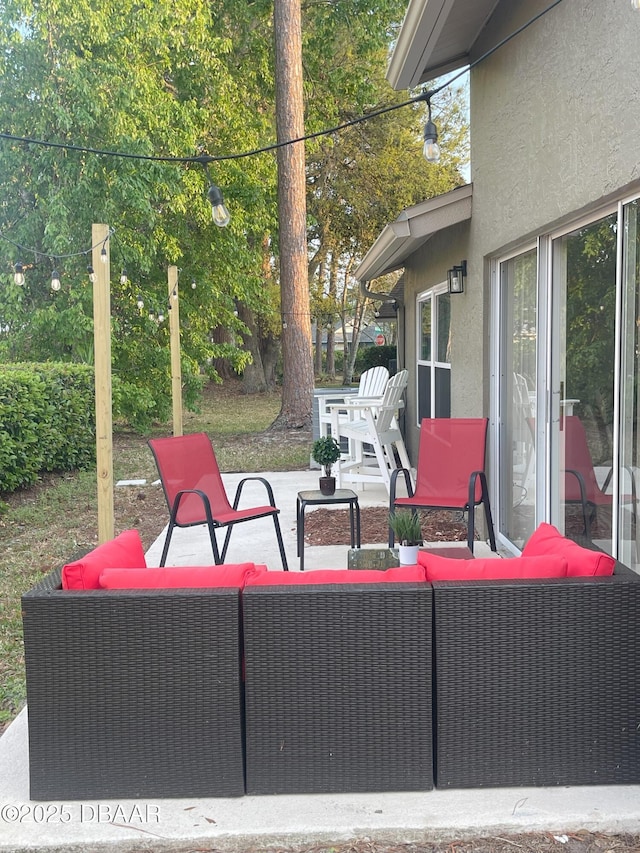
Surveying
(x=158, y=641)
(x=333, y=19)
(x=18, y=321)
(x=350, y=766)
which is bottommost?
(x=350, y=766)

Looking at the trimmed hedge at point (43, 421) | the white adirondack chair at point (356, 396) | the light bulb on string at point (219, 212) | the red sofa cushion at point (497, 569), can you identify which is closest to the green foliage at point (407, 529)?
the red sofa cushion at point (497, 569)

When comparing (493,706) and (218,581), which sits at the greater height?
(218,581)

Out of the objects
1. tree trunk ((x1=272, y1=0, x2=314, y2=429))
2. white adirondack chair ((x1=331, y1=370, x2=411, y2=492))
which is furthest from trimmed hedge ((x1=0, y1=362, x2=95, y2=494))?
tree trunk ((x1=272, y1=0, x2=314, y2=429))

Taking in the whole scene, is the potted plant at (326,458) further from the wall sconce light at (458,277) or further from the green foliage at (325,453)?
the wall sconce light at (458,277)

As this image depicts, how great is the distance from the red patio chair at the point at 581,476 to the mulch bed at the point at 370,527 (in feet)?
6.17

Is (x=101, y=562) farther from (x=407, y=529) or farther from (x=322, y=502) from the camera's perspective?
(x=322, y=502)

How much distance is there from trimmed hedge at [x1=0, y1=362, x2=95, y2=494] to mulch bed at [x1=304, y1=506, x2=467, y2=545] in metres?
3.02

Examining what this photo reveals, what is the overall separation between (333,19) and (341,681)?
631 inches

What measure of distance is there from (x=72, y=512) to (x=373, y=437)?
2.91 m

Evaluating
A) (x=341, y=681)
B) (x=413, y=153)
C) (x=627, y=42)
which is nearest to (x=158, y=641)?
(x=341, y=681)

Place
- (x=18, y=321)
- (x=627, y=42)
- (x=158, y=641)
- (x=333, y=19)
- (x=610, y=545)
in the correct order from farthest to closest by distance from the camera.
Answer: (x=333, y=19) → (x=18, y=321) → (x=610, y=545) → (x=627, y=42) → (x=158, y=641)

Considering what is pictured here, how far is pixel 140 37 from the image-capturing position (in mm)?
11727

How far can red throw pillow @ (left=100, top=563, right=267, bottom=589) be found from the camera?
2.47 metres

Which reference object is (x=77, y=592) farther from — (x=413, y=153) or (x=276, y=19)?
(x=413, y=153)
